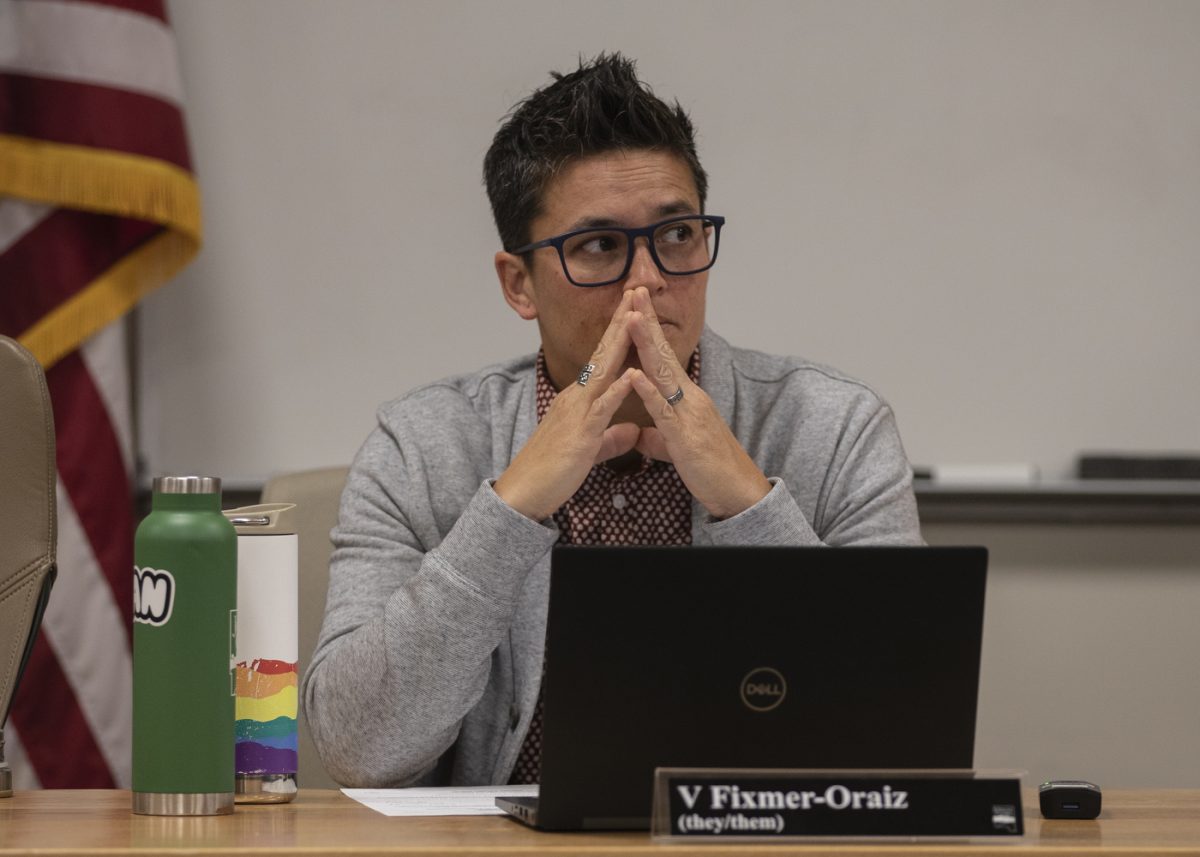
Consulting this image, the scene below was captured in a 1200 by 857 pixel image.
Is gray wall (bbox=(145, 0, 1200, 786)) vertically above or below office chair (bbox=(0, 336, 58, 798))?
above

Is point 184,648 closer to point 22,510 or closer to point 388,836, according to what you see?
point 388,836

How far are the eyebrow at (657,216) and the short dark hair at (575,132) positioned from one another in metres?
0.08

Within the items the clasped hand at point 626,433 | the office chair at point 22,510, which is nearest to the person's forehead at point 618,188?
the clasped hand at point 626,433

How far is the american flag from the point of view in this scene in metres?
2.27

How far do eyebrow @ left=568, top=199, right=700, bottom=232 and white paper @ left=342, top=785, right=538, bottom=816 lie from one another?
64 cm

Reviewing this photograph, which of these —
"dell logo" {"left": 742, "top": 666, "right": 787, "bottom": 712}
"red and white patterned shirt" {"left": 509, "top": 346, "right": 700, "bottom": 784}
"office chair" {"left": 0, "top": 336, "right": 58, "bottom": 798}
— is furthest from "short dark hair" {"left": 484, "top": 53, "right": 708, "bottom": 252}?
"dell logo" {"left": 742, "top": 666, "right": 787, "bottom": 712}

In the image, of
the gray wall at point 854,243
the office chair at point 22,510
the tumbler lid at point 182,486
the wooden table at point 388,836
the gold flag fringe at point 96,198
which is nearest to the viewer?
the wooden table at point 388,836

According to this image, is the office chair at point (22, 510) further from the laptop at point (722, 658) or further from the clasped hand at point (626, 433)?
the laptop at point (722, 658)

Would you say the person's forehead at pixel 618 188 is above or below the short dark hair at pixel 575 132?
below

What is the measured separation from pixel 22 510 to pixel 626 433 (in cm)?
60

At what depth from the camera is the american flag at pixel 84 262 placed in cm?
227

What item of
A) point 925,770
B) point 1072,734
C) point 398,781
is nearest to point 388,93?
point 398,781

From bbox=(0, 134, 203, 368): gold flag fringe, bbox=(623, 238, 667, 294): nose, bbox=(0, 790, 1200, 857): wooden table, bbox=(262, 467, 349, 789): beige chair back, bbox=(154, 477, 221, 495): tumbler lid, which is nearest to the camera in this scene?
bbox=(0, 790, 1200, 857): wooden table

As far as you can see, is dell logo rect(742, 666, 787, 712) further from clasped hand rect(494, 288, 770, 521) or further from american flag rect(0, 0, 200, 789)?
american flag rect(0, 0, 200, 789)
